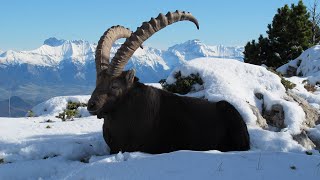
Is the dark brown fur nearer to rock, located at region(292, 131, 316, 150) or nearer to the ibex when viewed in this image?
the ibex

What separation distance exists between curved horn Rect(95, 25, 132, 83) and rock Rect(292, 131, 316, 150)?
6.56 m

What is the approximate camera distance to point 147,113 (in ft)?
35.4

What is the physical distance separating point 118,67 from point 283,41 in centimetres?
4623

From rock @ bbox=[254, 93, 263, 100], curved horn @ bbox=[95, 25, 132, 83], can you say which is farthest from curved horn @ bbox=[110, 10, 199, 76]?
rock @ bbox=[254, 93, 263, 100]

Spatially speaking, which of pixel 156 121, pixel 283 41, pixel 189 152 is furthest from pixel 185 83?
pixel 283 41

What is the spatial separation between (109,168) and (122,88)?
329 centimetres

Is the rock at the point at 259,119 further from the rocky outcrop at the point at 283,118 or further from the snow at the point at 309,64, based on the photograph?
the snow at the point at 309,64

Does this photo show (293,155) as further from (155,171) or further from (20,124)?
(20,124)

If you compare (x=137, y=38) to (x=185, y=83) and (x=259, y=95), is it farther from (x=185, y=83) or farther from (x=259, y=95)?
(x=259, y=95)

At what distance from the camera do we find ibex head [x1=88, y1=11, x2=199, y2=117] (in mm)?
10375

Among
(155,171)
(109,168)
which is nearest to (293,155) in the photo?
(155,171)

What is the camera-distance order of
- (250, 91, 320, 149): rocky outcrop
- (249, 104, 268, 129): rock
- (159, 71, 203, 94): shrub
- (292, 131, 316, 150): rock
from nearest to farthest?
(292, 131, 316, 150): rock, (250, 91, 320, 149): rocky outcrop, (249, 104, 268, 129): rock, (159, 71, 203, 94): shrub

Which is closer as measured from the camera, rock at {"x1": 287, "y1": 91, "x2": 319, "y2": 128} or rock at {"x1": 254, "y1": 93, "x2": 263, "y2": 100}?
rock at {"x1": 287, "y1": 91, "x2": 319, "y2": 128}

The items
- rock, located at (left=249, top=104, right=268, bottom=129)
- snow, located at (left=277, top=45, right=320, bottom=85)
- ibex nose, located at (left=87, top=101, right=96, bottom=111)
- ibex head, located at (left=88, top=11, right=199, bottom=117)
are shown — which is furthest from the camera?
snow, located at (left=277, top=45, right=320, bottom=85)
